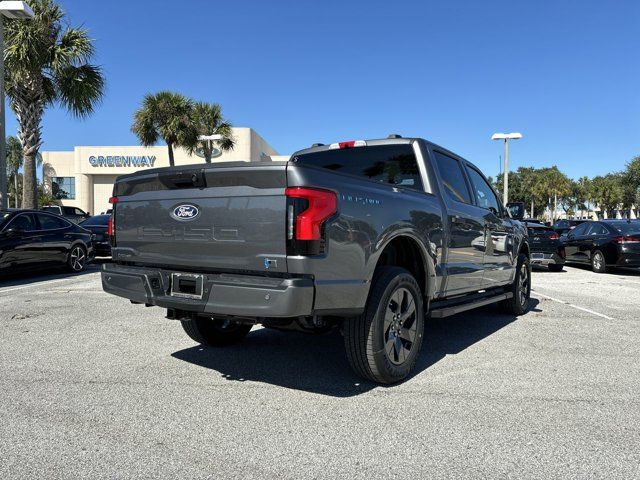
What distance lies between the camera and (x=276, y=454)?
276cm

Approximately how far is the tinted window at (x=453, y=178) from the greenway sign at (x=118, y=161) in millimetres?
45398

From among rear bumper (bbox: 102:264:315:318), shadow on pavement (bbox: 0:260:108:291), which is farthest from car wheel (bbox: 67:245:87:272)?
rear bumper (bbox: 102:264:315:318)

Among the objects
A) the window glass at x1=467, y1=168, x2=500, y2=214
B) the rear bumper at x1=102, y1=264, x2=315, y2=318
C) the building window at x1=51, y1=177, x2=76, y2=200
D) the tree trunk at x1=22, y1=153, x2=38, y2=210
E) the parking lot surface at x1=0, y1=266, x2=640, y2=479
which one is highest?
the building window at x1=51, y1=177, x2=76, y2=200

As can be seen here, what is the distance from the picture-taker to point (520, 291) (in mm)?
7004

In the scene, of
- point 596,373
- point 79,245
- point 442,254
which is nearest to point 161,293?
point 442,254

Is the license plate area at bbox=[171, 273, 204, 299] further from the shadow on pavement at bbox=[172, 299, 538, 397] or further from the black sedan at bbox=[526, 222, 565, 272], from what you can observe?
the black sedan at bbox=[526, 222, 565, 272]

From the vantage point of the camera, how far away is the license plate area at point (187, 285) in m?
3.35

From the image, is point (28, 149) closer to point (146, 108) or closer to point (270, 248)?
point (146, 108)

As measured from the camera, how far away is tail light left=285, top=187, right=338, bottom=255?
3062 millimetres

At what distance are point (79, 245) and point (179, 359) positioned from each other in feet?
27.8

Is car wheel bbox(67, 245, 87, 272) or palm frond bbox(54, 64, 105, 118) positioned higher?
palm frond bbox(54, 64, 105, 118)

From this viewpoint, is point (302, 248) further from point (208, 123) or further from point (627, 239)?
point (208, 123)

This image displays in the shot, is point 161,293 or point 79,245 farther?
point 79,245

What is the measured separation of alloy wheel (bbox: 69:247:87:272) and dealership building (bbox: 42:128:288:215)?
3371cm
